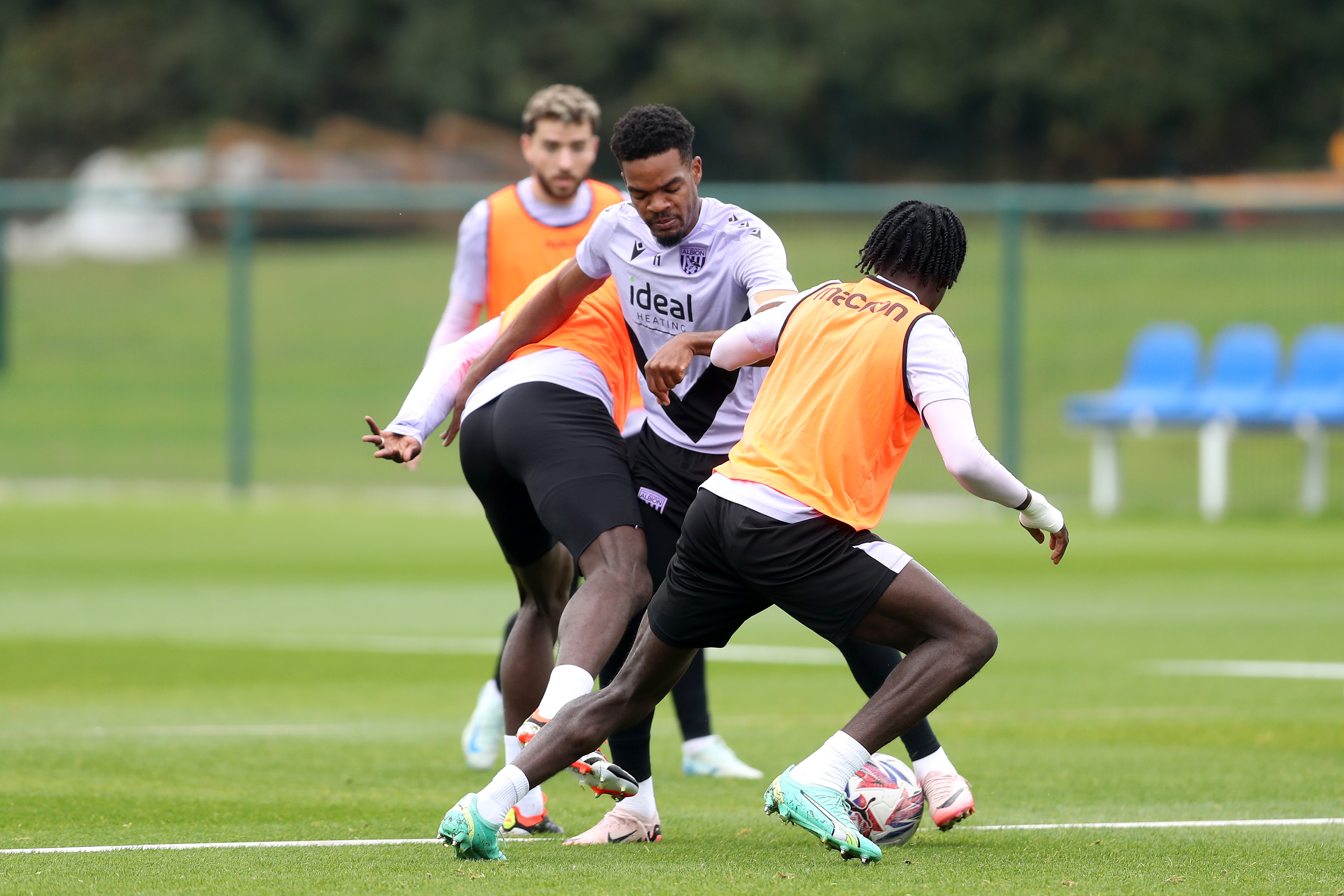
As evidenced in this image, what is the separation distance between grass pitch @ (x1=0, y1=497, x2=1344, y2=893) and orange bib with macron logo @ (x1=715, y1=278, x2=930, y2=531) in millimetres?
1001

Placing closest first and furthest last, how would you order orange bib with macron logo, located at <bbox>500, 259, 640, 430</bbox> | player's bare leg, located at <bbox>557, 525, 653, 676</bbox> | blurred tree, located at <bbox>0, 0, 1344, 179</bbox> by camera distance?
player's bare leg, located at <bbox>557, 525, 653, 676</bbox> → orange bib with macron logo, located at <bbox>500, 259, 640, 430</bbox> → blurred tree, located at <bbox>0, 0, 1344, 179</bbox>

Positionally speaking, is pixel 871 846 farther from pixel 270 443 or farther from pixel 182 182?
pixel 182 182

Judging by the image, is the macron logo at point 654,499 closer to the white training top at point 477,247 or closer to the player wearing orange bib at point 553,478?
the player wearing orange bib at point 553,478

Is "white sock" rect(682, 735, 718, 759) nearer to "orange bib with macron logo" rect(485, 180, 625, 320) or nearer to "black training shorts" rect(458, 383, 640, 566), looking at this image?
"black training shorts" rect(458, 383, 640, 566)

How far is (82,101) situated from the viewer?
169 feet

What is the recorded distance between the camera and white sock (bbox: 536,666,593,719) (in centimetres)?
542

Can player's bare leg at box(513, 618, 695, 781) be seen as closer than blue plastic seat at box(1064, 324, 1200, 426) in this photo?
Yes

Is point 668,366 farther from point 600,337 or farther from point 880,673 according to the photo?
point 880,673

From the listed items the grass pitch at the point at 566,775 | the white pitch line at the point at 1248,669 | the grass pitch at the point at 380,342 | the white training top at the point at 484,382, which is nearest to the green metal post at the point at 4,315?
the grass pitch at the point at 380,342

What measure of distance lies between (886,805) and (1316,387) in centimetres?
1524

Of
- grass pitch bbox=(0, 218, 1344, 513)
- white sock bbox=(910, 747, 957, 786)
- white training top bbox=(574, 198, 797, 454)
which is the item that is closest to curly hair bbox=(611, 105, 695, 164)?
white training top bbox=(574, 198, 797, 454)

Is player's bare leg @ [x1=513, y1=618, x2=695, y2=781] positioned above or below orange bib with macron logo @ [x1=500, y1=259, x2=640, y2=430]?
below

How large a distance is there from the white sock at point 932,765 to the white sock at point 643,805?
77 centimetres

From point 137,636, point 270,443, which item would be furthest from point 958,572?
point 270,443
